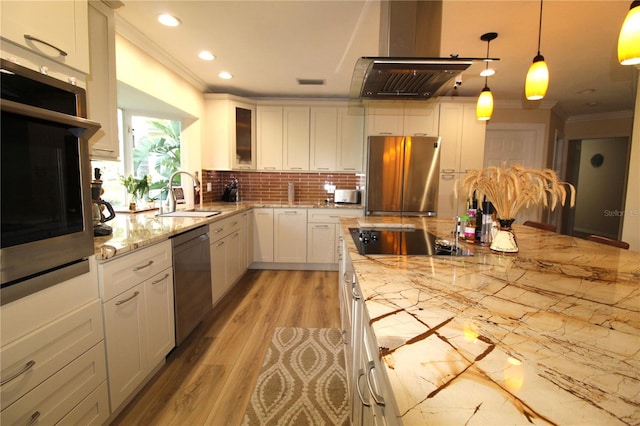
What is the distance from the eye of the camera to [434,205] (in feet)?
12.4

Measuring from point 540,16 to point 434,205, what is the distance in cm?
216

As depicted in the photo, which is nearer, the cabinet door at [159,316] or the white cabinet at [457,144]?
the cabinet door at [159,316]

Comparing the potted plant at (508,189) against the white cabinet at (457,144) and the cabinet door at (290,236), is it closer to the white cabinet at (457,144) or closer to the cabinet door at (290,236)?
the white cabinet at (457,144)

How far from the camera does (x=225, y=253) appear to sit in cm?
298

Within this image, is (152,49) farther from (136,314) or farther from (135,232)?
(136,314)

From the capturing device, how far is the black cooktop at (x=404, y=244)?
4.63ft

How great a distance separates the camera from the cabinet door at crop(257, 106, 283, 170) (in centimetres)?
412

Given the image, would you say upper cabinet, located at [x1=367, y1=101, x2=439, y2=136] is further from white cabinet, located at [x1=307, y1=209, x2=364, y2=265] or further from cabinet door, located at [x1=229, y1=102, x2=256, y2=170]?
cabinet door, located at [x1=229, y1=102, x2=256, y2=170]

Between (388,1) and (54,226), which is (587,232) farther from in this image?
(54,226)

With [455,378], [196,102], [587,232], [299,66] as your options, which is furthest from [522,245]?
[587,232]

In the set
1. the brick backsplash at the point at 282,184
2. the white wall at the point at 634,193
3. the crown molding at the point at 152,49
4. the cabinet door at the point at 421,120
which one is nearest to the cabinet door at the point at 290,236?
the brick backsplash at the point at 282,184

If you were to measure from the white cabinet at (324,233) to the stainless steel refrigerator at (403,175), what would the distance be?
40 centimetres

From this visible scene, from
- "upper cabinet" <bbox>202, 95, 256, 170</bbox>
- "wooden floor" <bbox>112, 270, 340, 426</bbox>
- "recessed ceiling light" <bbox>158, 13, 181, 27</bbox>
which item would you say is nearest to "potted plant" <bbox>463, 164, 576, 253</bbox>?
"wooden floor" <bbox>112, 270, 340, 426</bbox>

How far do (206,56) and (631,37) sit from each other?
2.98m
